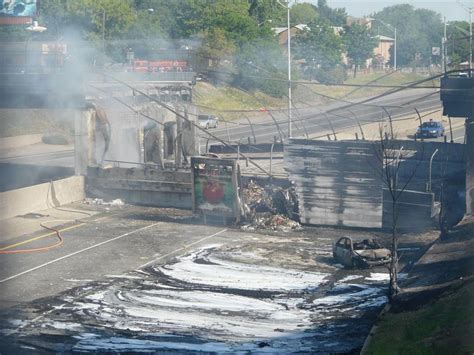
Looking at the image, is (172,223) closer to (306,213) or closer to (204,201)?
(204,201)

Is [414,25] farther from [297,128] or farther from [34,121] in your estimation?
[34,121]

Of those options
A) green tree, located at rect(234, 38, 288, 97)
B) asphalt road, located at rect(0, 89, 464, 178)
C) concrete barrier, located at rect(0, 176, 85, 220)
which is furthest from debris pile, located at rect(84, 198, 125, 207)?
green tree, located at rect(234, 38, 288, 97)

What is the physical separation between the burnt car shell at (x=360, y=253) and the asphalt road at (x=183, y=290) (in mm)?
188

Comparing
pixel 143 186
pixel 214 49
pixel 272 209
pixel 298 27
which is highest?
pixel 298 27

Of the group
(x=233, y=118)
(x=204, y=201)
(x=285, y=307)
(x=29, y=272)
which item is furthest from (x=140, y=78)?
(x=233, y=118)

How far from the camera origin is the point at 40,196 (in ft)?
A: 76.5

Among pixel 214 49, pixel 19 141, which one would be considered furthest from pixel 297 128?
pixel 19 141

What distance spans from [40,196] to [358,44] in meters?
27.3

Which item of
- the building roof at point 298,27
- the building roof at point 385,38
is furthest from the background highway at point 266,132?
the building roof at point 298,27

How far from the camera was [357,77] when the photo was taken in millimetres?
44812

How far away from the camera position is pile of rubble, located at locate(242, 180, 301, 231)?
71.2 feet

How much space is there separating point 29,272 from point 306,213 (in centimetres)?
806

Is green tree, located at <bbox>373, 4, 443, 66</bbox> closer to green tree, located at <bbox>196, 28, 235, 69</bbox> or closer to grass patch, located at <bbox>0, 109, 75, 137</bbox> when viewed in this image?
green tree, located at <bbox>196, 28, 235, 69</bbox>

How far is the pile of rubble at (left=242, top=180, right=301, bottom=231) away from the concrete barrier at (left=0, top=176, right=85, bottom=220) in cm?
561
